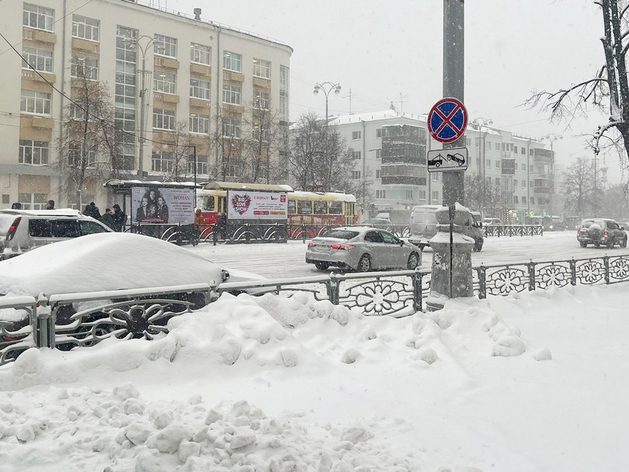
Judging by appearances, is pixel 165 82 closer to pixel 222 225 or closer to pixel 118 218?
pixel 222 225

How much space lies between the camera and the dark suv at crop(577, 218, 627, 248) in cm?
2866

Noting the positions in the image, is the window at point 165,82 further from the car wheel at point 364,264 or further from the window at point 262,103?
the car wheel at point 364,264

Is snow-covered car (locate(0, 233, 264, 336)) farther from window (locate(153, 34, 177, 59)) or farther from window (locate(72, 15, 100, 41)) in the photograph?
window (locate(153, 34, 177, 59))

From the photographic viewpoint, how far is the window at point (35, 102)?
39.2 m

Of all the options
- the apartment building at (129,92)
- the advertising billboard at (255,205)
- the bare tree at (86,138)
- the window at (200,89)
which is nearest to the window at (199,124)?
the apartment building at (129,92)

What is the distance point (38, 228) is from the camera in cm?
1282

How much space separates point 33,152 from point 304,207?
20.6 meters

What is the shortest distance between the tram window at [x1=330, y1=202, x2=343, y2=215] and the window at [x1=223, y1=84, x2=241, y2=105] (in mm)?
21273

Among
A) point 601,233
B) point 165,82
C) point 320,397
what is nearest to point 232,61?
point 165,82

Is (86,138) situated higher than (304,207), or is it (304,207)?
(86,138)

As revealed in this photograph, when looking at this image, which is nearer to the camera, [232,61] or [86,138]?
[86,138]

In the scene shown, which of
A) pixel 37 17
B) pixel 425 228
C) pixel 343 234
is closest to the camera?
pixel 343 234

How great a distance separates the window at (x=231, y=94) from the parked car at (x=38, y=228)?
1548 inches

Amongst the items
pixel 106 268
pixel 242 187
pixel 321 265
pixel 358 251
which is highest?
pixel 242 187
